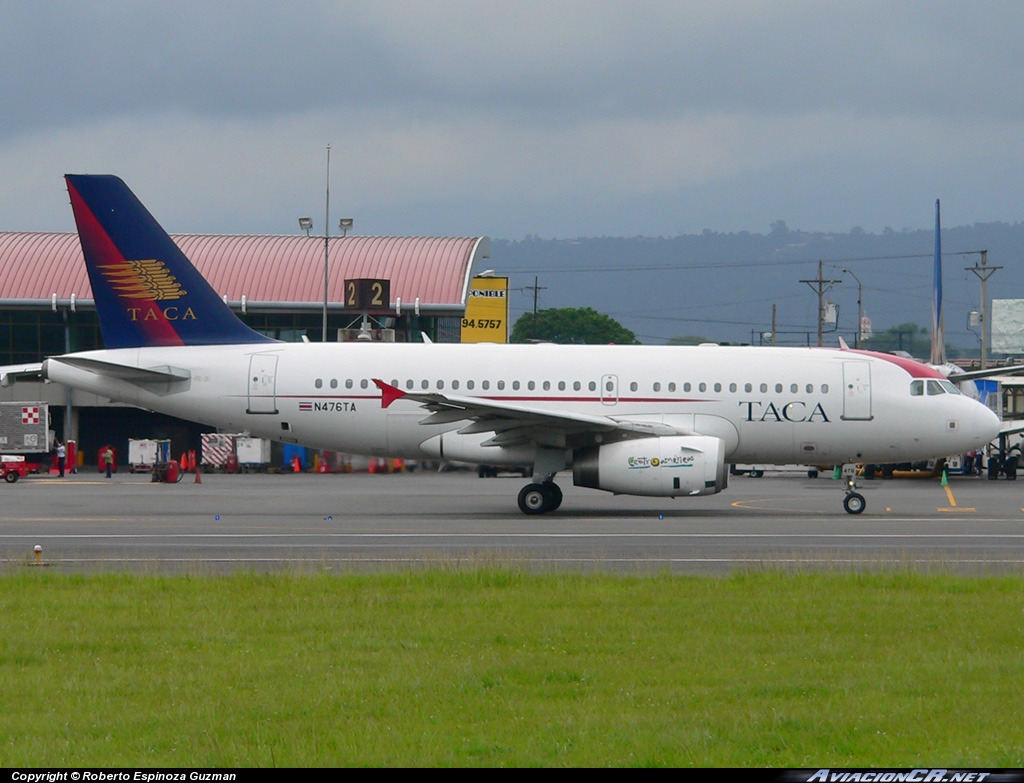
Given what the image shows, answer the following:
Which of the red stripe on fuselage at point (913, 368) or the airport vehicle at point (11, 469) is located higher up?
the red stripe on fuselage at point (913, 368)

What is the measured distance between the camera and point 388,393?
87.6ft

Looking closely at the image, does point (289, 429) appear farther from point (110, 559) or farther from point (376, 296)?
point (376, 296)

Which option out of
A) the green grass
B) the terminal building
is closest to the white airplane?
the green grass

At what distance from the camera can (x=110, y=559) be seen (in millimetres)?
19094

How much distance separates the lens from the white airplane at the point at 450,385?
28.8 metres

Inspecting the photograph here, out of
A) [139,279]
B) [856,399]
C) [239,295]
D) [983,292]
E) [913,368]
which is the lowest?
[856,399]

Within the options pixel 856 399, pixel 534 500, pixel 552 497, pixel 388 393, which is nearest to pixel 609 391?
pixel 552 497

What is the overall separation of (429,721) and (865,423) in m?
22.1

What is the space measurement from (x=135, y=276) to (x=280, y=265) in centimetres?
4031

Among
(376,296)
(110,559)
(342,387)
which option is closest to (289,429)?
(342,387)

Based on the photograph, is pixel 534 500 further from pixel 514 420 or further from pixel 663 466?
pixel 663 466

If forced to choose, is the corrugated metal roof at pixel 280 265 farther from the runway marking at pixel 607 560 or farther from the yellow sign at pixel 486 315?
the runway marking at pixel 607 560

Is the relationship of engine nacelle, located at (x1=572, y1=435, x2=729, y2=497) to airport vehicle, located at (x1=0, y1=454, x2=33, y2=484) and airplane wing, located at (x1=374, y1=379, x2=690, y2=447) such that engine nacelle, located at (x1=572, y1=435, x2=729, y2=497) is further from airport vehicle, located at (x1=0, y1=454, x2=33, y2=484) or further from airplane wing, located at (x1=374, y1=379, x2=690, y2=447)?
airport vehicle, located at (x1=0, y1=454, x2=33, y2=484)

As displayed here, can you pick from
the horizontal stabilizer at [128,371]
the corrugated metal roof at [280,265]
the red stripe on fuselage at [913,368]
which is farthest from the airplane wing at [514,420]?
the corrugated metal roof at [280,265]
